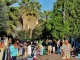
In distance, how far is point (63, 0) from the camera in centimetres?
4553

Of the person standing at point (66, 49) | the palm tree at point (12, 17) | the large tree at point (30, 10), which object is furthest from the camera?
the large tree at point (30, 10)

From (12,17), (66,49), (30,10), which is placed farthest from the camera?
(30,10)

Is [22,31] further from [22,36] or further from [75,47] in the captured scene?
[75,47]

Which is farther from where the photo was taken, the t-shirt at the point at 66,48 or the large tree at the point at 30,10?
the large tree at the point at 30,10

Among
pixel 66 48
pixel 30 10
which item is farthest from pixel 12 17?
pixel 30 10

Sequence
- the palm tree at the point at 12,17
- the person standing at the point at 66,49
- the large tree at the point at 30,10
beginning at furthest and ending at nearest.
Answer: the large tree at the point at 30,10 < the palm tree at the point at 12,17 < the person standing at the point at 66,49

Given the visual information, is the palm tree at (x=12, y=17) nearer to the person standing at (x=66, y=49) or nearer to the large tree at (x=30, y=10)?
the person standing at (x=66, y=49)

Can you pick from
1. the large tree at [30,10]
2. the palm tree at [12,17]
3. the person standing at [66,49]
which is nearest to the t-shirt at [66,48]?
the person standing at [66,49]

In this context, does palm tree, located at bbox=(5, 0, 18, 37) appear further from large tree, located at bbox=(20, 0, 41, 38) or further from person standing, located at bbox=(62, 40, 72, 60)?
large tree, located at bbox=(20, 0, 41, 38)

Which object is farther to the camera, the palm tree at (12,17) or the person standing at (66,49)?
the palm tree at (12,17)

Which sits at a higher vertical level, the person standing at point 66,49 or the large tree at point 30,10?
the large tree at point 30,10

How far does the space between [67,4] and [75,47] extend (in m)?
15.2

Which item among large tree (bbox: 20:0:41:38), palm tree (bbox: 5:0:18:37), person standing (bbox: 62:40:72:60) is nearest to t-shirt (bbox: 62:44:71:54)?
person standing (bbox: 62:40:72:60)

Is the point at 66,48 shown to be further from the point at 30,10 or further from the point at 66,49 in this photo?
the point at 30,10
